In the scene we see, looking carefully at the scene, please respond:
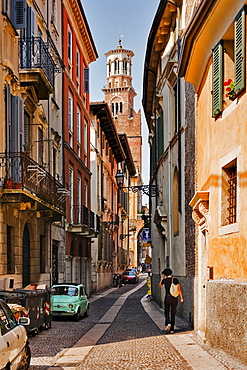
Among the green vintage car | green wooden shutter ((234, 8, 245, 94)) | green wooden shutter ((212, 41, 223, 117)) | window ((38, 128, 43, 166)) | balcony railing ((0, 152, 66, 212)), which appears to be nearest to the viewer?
green wooden shutter ((234, 8, 245, 94))

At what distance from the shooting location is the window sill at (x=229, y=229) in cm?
1085

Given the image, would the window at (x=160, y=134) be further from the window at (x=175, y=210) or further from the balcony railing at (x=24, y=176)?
the balcony railing at (x=24, y=176)

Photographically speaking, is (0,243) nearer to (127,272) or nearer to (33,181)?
(33,181)

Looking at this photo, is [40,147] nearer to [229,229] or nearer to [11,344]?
[229,229]

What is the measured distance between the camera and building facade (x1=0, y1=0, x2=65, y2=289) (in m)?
17.6

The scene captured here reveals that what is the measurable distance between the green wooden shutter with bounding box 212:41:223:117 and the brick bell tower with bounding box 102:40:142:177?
93776mm

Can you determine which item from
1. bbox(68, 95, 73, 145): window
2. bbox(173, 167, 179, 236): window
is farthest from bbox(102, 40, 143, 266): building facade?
bbox(173, 167, 179, 236): window

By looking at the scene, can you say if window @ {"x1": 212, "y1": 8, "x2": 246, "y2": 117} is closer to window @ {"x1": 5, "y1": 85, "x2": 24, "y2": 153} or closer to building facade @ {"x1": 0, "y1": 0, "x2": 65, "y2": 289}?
building facade @ {"x1": 0, "y1": 0, "x2": 65, "y2": 289}

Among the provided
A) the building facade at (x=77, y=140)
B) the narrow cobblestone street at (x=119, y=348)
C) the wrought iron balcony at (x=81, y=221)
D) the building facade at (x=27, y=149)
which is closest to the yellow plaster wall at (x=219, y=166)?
the narrow cobblestone street at (x=119, y=348)

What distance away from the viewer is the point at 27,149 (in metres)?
21.1

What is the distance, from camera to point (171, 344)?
1361cm

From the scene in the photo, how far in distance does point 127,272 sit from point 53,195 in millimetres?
37890

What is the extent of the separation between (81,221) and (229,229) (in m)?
20.9

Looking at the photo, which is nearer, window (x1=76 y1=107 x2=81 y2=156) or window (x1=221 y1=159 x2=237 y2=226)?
window (x1=221 y1=159 x2=237 y2=226)
